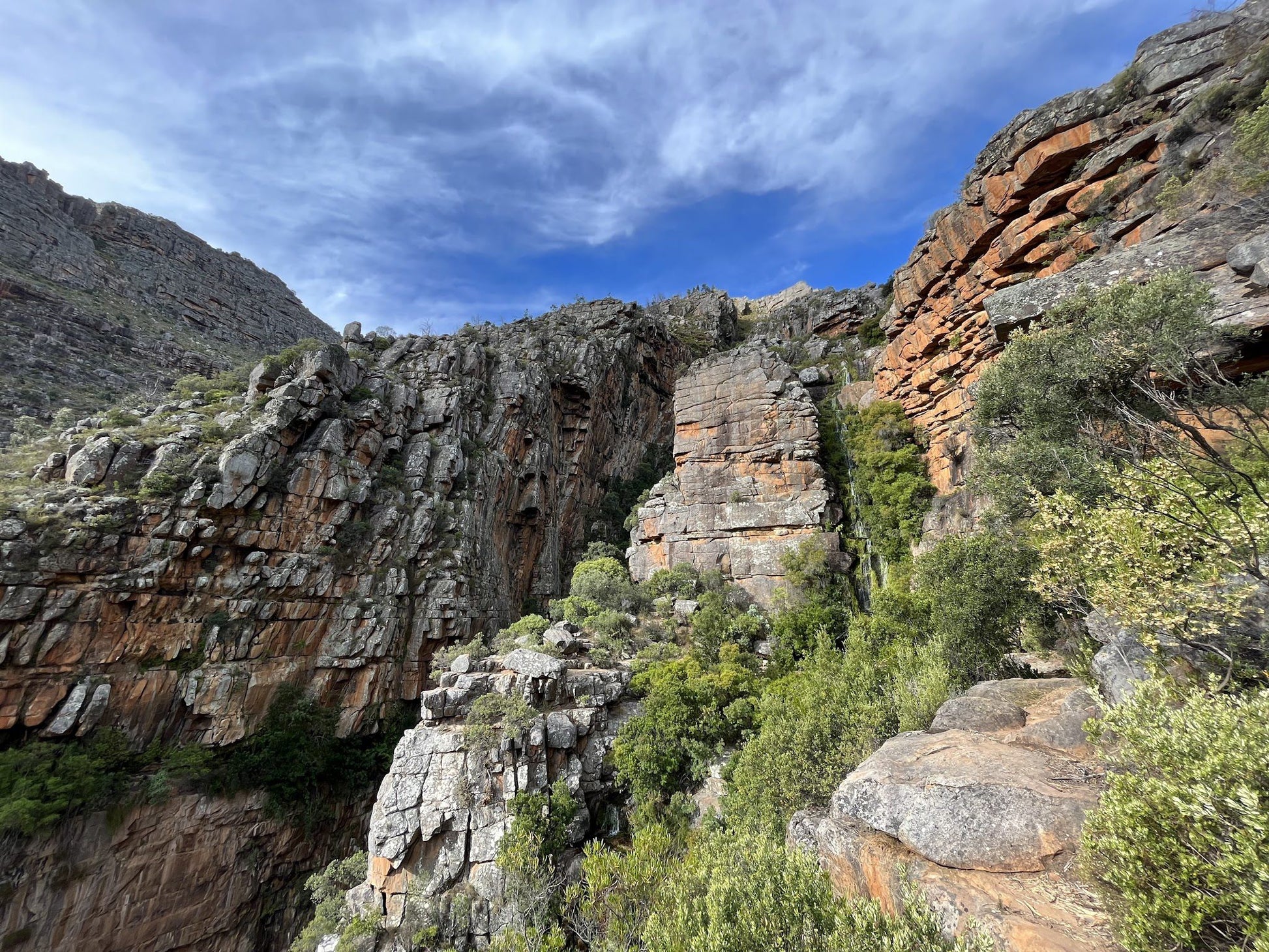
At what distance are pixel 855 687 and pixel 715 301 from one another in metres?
59.2

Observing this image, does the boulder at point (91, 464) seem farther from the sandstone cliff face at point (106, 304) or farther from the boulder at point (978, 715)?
the boulder at point (978, 715)

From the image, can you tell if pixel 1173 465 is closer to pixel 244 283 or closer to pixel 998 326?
pixel 998 326

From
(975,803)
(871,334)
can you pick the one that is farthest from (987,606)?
(871,334)

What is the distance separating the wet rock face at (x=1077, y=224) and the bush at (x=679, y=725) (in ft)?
52.0

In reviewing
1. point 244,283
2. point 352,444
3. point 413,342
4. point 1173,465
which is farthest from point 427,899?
point 244,283

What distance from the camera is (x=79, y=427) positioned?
79.9ft

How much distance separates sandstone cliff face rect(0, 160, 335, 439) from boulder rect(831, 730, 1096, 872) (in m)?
47.9

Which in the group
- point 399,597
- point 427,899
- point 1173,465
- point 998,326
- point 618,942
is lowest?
point 427,899

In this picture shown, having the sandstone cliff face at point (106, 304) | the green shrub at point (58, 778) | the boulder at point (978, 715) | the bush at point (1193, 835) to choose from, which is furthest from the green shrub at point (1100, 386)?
the sandstone cliff face at point (106, 304)

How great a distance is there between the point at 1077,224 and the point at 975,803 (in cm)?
2347

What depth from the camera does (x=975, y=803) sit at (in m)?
6.89

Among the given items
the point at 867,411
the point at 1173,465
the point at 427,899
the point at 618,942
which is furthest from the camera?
the point at 867,411

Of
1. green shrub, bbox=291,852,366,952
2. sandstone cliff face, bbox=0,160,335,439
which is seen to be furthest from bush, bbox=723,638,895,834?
sandstone cliff face, bbox=0,160,335,439

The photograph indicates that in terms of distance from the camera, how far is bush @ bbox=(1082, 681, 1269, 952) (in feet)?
13.5
